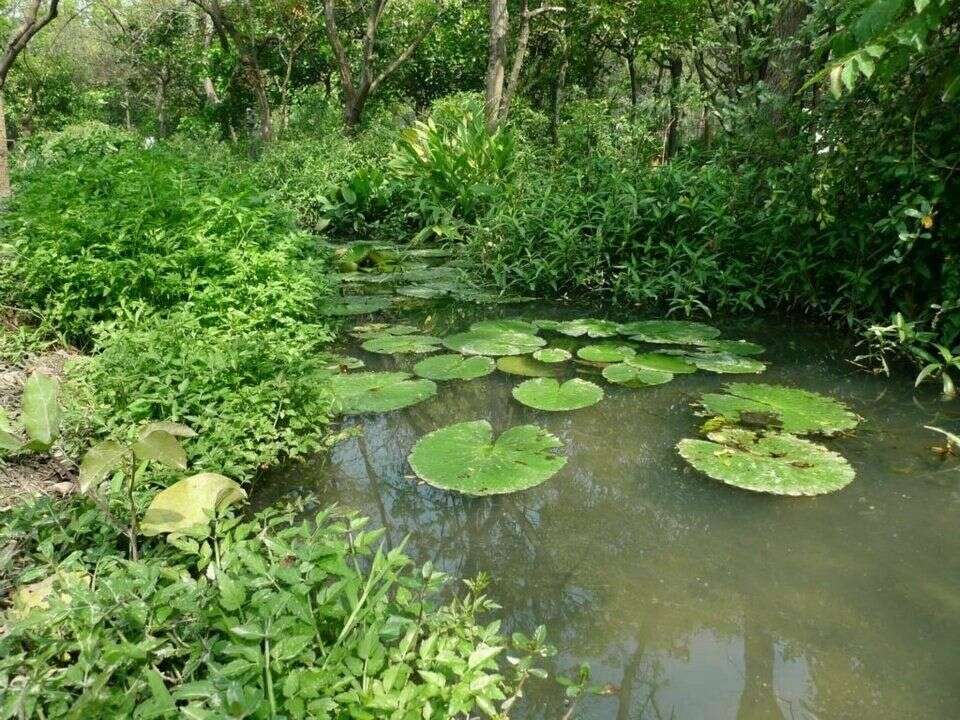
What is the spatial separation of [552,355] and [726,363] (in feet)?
2.82

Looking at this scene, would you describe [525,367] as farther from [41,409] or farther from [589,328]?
[41,409]

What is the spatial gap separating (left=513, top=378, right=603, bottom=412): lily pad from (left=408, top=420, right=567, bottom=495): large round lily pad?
9.4 inches

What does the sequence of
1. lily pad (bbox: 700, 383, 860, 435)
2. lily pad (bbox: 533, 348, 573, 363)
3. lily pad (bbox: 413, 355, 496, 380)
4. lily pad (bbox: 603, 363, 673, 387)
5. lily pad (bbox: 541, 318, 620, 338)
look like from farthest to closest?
lily pad (bbox: 541, 318, 620, 338) < lily pad (bbox: 533, 348, 573, 363) < lily pad (bbox: 413, 355, 496, 380) < lily pad (bbox: 603, 363, 673, 387) < lily pad (bbox: 700, 383, 860, 435)

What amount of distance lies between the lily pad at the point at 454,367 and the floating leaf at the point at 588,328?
26.1 inches

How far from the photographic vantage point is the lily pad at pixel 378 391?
10.2 feet

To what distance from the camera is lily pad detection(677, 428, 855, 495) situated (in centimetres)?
238

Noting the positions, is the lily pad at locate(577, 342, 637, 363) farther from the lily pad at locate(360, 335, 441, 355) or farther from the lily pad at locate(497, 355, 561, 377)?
the lily pad at locate(360, 335, 441, 355)

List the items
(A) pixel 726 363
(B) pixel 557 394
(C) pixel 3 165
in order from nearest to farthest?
(B) pixel 557 394, (A) pixel 726 363, (C) pixel 3 165

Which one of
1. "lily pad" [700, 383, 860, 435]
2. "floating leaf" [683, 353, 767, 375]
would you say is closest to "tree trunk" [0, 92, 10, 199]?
"floating leaf" [683, 353, 767, 375]

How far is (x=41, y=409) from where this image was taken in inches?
81.3

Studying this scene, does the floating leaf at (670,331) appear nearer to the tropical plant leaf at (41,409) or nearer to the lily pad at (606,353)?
the lily pad at (606,353)

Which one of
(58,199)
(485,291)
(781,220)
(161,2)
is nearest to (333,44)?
(485,291)

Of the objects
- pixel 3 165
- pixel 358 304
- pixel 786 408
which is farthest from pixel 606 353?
pixel 3 165

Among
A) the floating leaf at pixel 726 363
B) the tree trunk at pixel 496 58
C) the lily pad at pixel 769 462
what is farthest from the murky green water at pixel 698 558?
the tree trunk at pixel 496 58
